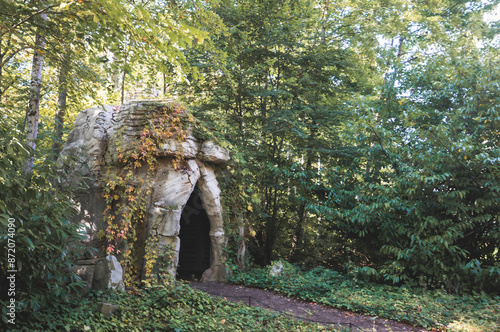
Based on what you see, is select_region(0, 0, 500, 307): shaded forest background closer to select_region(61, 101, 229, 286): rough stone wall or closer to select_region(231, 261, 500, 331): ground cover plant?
select_region(231, 261, 500, 331): ground cover plant

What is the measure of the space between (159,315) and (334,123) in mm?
7781

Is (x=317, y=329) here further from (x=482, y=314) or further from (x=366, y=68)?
(x=366, y=68)

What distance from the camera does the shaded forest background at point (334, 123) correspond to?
561cm

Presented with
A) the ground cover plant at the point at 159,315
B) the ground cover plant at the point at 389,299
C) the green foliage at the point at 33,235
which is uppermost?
the green foliage at the point at 33,235

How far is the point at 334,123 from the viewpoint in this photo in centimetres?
1074

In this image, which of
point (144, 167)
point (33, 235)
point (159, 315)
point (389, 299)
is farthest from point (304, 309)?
point (33, 235)

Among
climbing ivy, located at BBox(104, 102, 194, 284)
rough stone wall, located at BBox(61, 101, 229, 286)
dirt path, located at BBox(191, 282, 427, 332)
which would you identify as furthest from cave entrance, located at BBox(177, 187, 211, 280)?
climbing ivy, located at BBox(104, 102, 194, 284)

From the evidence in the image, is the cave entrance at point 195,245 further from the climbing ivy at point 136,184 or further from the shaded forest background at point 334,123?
the climbing ivy at point 136,184

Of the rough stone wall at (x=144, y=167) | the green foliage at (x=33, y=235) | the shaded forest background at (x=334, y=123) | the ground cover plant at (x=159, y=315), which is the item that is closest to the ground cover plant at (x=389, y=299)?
the shaded forest background at (x=334, y=123)

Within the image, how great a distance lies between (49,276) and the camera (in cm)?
416

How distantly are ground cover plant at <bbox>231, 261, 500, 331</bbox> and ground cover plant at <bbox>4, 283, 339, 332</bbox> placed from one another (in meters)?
1.71

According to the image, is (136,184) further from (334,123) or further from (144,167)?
(334,123)

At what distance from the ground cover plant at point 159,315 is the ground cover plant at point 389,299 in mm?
1715

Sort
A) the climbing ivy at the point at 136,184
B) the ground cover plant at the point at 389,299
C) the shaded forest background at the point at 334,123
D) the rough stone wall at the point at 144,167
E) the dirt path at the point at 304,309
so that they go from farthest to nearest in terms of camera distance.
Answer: the rough stone wall at the point at 144,167
the climbing ivy at the point at 136,184
the ground cover plant at the point at 389,299
the dirt path at the point at 304,309
the shaded forest background at the point at 334,123
